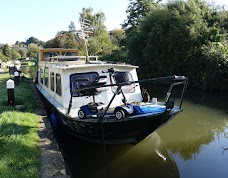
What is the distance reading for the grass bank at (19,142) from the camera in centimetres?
480

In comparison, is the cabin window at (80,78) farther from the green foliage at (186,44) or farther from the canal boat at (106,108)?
the green foliage at (186,44)

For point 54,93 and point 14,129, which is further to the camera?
point 54,93

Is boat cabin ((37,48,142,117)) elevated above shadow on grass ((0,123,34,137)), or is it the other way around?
boat cabin ((37,48,142,117))

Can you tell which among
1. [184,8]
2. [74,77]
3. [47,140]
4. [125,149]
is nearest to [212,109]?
[125,149]

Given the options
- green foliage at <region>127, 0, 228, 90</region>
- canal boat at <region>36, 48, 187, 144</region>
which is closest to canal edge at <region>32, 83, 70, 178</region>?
canal boat at <region>36, 48, 187, 144</region>

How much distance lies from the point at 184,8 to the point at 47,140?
52.5 ft

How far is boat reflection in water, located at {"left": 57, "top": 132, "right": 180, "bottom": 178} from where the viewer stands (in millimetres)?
6117

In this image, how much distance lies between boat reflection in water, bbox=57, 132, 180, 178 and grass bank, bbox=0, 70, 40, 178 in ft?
3.47

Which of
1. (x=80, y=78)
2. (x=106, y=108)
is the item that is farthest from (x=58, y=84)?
(x=106, y=108)

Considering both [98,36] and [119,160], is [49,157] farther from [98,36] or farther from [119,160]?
[98,36]

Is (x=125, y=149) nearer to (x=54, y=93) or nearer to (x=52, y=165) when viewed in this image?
(x=52, y=165)

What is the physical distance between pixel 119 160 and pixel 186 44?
A: 520 inches

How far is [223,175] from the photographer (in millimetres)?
5898

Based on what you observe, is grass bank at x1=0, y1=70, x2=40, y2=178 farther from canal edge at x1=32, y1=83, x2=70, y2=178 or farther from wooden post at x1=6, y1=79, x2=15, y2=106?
wooden post at x1=6, y1=79, x2=15, y2=106
